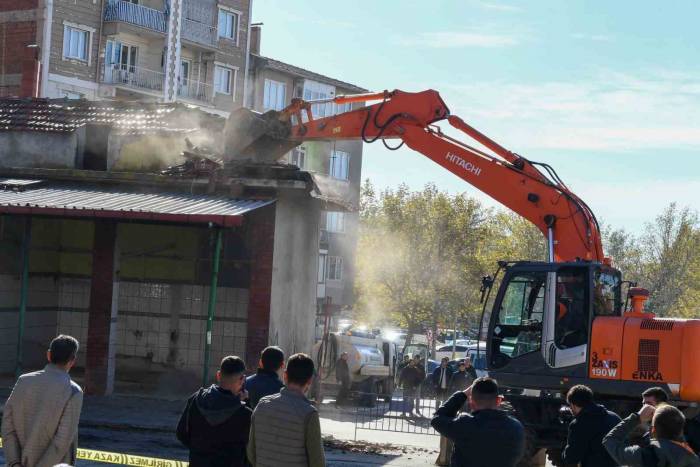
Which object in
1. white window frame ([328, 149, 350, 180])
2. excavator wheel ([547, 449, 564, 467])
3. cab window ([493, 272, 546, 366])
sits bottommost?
excavator wheel ([547, 449, 564, 467])

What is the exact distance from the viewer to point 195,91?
5238 cm

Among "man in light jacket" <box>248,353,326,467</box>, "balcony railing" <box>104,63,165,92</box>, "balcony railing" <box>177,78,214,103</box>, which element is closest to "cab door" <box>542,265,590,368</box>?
"man in light jacket" <box>248,353,326,467</box>

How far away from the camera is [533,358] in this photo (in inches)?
566

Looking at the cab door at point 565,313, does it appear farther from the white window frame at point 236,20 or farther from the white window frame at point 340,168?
the white window frame at point 340,168

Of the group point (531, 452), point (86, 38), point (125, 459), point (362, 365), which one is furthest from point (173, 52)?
point (531, 452)

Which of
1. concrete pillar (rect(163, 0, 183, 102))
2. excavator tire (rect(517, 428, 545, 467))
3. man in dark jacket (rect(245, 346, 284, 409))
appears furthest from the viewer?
concrete pillar (rect(163, 0, 183, 102))

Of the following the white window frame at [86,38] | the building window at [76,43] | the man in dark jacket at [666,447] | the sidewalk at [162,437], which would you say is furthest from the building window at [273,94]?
the man in dark jacket at [666,447]

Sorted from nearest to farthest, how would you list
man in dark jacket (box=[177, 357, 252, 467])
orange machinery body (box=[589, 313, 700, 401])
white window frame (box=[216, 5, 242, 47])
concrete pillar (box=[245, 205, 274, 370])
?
man in dark jacket (box=[177, 357, 252, 467]), orange machinery body (box=[589, 313, 700, 401]), concrete pillar (box=[245, 205, 274, 370]), white window frame (box=[216, 5, 242, 47])

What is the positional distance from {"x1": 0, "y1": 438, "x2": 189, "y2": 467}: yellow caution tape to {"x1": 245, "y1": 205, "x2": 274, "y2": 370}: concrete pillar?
617 centimetres

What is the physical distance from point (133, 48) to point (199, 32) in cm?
407

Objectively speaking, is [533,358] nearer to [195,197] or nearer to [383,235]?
[195,197]

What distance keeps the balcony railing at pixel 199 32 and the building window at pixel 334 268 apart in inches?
610

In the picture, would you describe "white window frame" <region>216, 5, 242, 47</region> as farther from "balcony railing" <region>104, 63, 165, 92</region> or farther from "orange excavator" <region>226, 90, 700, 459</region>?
"orange excavator" <region>226, 90, 700, 459</region>

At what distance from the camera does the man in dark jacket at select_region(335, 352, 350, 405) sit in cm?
2697
